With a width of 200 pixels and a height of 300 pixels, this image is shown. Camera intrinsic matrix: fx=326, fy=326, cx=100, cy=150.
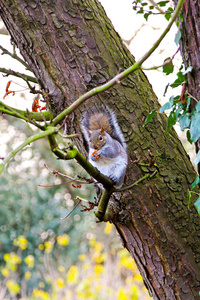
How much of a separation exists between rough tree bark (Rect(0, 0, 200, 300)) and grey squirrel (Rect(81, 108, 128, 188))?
3cm

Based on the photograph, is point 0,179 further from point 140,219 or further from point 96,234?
point 140,219

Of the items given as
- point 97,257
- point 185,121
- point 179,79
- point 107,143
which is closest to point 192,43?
point 179,79

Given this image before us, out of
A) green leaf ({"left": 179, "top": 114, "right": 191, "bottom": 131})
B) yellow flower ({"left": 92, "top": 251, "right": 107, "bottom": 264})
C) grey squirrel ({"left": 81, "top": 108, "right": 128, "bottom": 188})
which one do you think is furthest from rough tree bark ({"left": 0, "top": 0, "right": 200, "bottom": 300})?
yellow flower ({"left": 92, "top": 251, "right": 107, "bottom": 264})

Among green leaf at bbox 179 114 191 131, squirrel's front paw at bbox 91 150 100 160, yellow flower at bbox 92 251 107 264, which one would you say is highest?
squirrel's front paw at bbox 91 150 100 160

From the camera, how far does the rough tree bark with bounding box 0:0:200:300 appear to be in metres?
1.06

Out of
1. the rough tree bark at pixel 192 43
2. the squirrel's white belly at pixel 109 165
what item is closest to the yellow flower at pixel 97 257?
the squirrel's white belly at pixel 109 165

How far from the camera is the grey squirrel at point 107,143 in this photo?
3.63 feet

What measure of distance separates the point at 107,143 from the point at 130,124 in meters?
0.16

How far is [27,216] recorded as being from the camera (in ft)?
14.2

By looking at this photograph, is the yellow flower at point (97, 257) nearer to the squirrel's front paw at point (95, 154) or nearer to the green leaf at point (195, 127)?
the squirrel's front paw at point (95, 154)

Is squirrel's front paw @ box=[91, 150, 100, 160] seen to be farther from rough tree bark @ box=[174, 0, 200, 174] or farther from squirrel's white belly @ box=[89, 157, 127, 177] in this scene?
rough tree bark @ box=[174, 0, 200, 174]

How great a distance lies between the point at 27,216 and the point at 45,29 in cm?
354

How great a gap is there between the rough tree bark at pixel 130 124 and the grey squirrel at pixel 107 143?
28mm

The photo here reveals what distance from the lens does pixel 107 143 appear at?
4.02 feet
